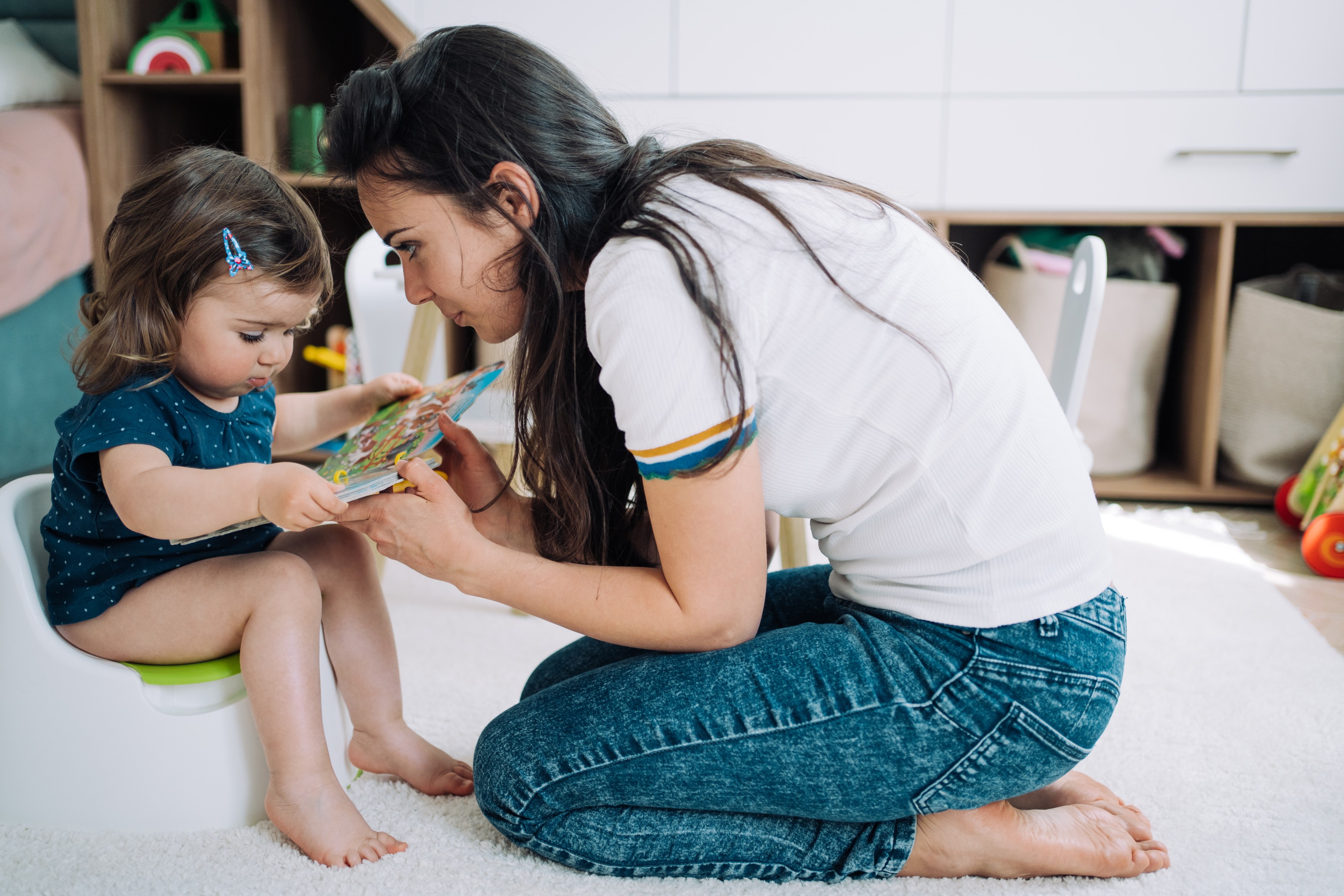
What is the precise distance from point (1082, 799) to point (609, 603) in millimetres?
457

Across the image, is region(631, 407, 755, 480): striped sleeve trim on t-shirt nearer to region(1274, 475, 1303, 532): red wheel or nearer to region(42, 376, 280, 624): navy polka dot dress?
region(42, 376, 280, 624): navy polka dot dress

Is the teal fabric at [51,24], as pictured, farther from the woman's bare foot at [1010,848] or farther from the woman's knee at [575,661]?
the woman's bare foot at [1010,848]

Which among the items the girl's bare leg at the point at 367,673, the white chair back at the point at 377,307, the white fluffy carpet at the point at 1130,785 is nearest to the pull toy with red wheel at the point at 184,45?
the white chair back at the point at 377,307

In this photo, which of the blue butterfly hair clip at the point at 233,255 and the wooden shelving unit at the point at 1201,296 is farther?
the wooden shelving unit at the point at 1201,296

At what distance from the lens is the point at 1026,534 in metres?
0.71

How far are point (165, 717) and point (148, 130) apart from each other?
1525mm

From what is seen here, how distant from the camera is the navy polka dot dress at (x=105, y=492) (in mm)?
813

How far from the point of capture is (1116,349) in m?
1.95

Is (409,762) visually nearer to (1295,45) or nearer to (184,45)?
(184,45)

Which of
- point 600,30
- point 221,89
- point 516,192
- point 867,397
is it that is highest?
point 600,30

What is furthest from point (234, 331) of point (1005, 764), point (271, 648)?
point (1005, 764)

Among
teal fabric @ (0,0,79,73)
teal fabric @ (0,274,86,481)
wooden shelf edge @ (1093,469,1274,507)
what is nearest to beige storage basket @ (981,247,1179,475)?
wooden shelf edge @ (1093,469,1274,507)

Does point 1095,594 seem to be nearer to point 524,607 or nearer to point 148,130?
point 524,607

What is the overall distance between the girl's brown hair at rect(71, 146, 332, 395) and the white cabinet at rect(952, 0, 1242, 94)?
4.50ft
